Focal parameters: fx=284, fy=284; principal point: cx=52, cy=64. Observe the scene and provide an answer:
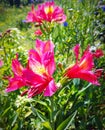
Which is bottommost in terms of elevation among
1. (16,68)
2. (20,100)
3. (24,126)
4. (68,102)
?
(24,126)

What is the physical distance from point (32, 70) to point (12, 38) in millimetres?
1377

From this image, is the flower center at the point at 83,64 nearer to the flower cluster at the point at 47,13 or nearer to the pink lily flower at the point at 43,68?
the pink lily flower at the point at 43,68

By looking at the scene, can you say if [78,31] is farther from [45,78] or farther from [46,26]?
[45,78]

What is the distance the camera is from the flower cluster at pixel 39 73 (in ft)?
3.81

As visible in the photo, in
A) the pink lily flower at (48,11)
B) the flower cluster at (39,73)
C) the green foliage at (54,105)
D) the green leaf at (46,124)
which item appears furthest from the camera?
the pink lily flower at (48,11)

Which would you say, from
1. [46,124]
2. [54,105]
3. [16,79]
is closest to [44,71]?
[16,79]

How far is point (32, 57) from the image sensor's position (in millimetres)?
1215

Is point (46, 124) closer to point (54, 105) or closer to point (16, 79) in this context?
point (54, 105)

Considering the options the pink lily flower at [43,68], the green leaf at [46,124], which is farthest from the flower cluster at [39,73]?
the green leaf at [46,124]

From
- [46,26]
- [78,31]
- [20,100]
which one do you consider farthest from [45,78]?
[78,31]

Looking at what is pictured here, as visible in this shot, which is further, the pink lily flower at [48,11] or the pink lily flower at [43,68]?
the pink lily flower at [48,11]

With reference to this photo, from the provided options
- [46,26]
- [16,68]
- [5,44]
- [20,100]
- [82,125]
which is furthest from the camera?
[5,44]

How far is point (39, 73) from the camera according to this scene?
120 cm

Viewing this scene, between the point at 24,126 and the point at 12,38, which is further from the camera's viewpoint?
the point at 12,38
